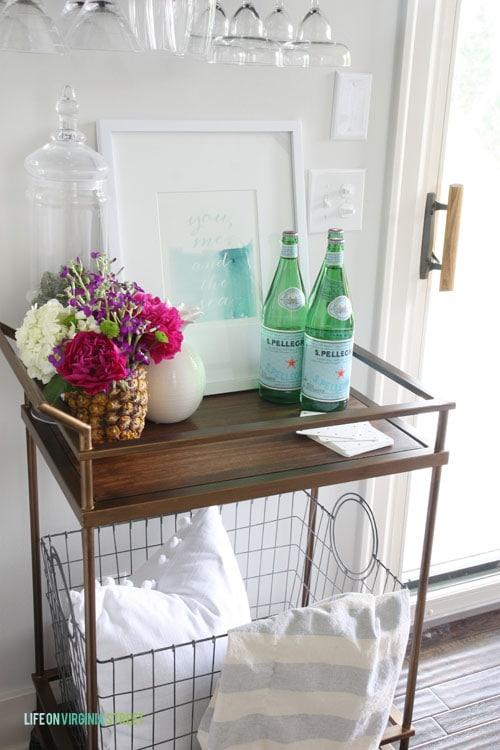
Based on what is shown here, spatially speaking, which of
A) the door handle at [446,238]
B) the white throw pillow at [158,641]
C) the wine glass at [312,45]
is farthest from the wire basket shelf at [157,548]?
the wine glass at [312,45]

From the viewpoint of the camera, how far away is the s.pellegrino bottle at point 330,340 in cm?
130

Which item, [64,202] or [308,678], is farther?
[64,202]

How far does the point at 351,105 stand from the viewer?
1.54 m

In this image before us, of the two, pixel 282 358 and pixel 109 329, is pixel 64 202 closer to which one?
pixel 109 329

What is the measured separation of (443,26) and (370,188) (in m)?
0.34

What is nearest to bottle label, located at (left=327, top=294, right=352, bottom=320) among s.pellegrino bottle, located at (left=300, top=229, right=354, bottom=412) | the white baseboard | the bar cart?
s.pellegrino bottle, located at (left=300, top=229, right=354, bottom=412)

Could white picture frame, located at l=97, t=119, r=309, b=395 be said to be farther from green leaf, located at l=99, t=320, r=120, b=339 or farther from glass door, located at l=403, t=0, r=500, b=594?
glass door, located at l=403, t=0, r=500, b=594

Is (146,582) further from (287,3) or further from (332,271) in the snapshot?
(287,3)

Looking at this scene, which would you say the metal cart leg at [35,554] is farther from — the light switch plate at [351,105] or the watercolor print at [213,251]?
the light switch plate at [351,105]

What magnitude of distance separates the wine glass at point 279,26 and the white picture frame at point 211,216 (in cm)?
17

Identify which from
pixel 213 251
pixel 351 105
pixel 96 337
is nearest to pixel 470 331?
pixel 351 105

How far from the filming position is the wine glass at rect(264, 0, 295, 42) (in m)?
1.31

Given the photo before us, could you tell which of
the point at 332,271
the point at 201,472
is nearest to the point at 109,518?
the point at 201,472

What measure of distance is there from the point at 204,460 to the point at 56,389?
0.81ft
